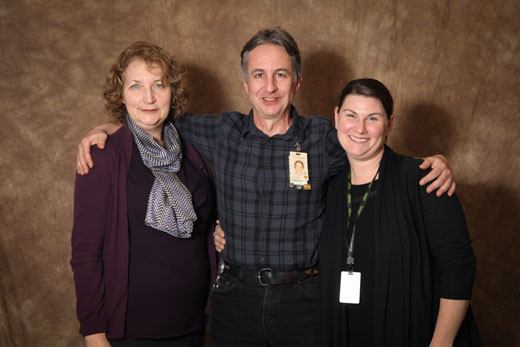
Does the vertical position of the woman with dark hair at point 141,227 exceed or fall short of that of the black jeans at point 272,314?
it exceeds it

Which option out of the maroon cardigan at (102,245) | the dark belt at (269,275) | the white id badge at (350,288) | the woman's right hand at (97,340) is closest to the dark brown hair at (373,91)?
the white id badge at (350,288)

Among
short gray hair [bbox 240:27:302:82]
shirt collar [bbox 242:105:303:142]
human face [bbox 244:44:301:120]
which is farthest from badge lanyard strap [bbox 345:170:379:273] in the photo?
short gray hair [bbox 240:27:302:82]

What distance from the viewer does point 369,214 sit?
1925 mm

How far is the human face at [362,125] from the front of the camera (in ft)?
6.22

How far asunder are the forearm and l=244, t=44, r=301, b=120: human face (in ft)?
3.51

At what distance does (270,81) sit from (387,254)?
911 mm

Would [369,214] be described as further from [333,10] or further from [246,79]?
[333,10]

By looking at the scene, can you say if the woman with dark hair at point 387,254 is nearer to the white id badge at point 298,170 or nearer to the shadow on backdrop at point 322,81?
the white id badge at point 298,170

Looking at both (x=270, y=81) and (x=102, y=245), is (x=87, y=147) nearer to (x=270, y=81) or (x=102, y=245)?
(x=102, y=245)

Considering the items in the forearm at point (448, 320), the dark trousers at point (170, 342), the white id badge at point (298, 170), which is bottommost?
the dark trousers at point (170, 342)

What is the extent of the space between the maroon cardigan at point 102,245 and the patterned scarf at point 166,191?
0.11 metres

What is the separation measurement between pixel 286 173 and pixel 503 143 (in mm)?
1816

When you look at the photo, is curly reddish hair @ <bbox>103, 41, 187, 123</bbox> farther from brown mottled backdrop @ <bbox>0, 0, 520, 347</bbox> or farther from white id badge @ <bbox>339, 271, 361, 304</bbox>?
white id badge @ <bbox>339, 271, 361, 304</bbox>

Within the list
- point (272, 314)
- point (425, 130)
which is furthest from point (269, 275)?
point (425, 130)
